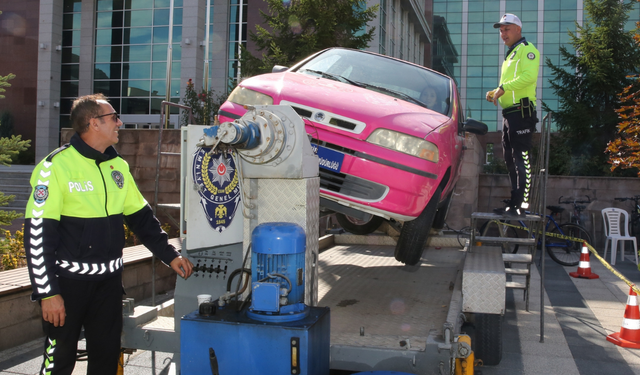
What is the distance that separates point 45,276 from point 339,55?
3.62 meters

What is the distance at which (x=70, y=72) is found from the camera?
2664 centimetres

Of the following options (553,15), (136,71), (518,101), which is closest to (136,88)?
(136,71)

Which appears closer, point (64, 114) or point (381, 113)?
point (381, 113)

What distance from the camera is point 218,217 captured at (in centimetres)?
326

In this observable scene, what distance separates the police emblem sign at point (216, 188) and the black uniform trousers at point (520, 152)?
333 cm

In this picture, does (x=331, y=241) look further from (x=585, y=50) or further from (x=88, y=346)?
(x=585, y=50)

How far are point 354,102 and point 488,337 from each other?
6.94 ft

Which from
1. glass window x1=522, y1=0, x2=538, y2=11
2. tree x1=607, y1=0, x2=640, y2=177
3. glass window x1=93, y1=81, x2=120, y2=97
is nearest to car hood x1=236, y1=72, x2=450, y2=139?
tree x1=607, y1=0, x2=640, y2=177

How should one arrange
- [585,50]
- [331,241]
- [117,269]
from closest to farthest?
[117,269], [331,241], [585,50]

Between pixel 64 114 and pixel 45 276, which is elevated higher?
pixel 64 114

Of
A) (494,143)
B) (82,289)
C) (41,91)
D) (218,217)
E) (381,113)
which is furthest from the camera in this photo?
(494,143)

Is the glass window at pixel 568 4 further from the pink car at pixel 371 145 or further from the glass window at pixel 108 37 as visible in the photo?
the pink car at pixel 371 145

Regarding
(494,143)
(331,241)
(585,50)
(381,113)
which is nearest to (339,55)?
(381,113)

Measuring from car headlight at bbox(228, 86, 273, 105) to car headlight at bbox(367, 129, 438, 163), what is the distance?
85cm
